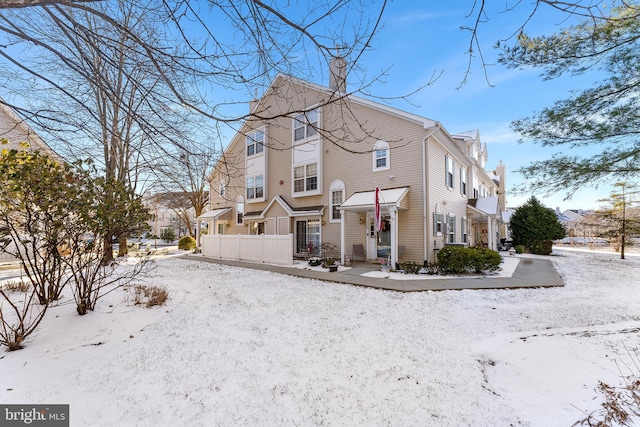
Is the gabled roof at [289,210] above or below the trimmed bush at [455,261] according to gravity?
above

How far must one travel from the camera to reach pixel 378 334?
4.49 metres

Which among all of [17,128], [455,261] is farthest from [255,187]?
[455,261]

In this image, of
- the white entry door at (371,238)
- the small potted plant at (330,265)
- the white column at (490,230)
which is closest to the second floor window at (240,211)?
the small potted plant at (330,265)

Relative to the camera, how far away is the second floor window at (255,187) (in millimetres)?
17206

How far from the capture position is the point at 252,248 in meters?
14.0

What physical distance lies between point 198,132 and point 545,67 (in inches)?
230

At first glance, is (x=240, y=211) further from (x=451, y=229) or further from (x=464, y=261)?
(x=464, y=261)

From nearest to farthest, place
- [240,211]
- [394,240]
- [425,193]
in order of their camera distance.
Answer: [394,240] → [425,193] → [240,211]

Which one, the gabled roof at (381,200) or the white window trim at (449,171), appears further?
the white window trim at (449,171)

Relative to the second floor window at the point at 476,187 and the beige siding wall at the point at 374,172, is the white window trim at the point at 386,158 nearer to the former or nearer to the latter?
the beige siding wall at the point at 374,172

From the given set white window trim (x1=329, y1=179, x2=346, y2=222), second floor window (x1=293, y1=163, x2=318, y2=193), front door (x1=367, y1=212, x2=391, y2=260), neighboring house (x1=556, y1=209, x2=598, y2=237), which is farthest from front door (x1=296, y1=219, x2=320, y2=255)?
neighboring house (x1=556, y1=209, x2=598, y2=237)

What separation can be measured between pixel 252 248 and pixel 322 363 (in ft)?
36.2

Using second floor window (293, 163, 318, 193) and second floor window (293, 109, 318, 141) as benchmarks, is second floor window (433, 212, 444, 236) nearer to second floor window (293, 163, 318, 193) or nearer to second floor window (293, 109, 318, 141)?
second floor window (293, 163, 318, 193)

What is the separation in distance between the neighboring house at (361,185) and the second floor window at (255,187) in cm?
6
